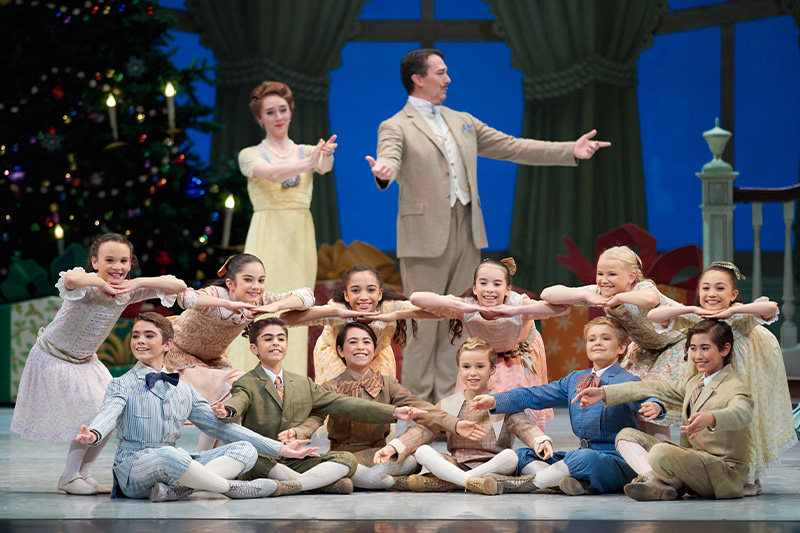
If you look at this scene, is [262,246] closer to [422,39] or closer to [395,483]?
[395,483]

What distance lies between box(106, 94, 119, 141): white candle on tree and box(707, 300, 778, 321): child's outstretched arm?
381cm

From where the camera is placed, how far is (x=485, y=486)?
368 centimetres

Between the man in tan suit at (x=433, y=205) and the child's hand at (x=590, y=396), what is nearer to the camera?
the child's hand at (x=590, y=396)

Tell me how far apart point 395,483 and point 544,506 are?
0.63 metres

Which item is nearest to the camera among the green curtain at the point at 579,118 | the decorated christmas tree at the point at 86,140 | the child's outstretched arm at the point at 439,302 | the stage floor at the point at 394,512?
the stage floor at the point at 394,512

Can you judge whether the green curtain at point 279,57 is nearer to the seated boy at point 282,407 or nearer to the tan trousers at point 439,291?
the tan trousers at point 439,291

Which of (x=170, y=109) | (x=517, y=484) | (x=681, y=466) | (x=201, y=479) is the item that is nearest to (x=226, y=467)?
(x=201, y=479)

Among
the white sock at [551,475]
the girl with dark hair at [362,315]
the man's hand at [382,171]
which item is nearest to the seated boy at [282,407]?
the girl with dark hair at [362,315]

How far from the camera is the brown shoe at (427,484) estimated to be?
12.4 feet

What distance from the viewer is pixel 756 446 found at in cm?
378

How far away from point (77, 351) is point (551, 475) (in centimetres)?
171

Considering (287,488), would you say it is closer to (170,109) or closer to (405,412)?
(405,412)

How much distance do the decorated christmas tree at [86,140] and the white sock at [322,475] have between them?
2.93 metres

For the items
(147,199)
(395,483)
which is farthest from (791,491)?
(147,199)
